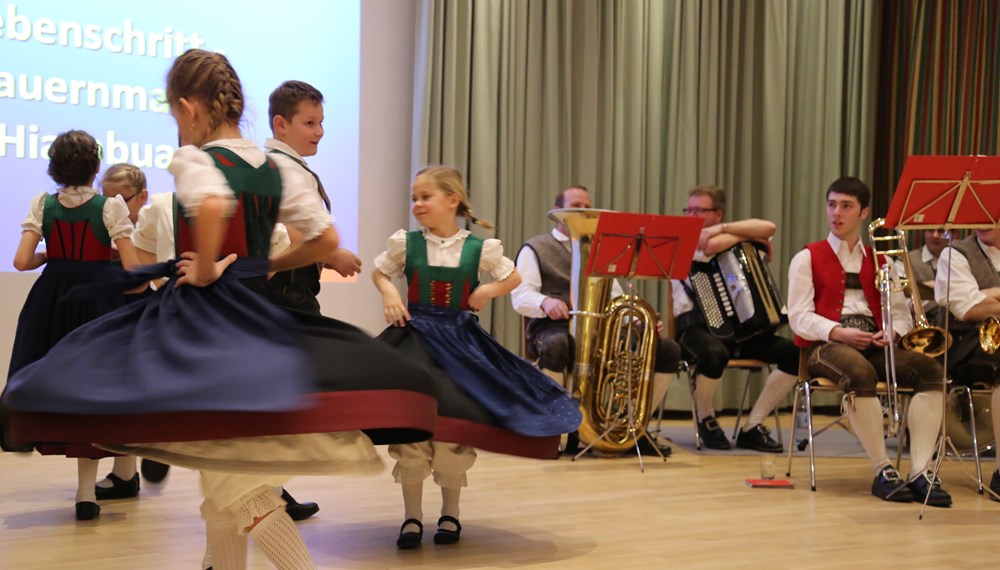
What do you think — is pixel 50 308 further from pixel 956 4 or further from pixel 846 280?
pixel 956 4

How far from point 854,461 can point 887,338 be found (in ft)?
4.19

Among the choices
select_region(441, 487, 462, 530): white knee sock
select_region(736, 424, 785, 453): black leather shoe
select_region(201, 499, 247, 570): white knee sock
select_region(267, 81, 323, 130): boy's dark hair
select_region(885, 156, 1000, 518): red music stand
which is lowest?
select_region(736, 424, 785, 453): black leather shoe

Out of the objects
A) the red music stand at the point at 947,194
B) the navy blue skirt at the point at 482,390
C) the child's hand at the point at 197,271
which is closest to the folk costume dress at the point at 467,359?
the navy blue skirt at the point at 482,390

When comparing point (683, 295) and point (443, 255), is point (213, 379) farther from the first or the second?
point (683, 295)

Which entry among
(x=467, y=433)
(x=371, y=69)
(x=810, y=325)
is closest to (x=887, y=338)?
(x=810, y=325)

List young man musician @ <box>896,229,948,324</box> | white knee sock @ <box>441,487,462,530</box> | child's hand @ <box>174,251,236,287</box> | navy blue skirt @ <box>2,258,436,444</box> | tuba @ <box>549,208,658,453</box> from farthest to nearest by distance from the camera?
young man musician @ <box>896,229,948,324</box>, tuba @ <box>549,208,658,453</box>, white knee sock @ <box>441,487,462,530</box>, child's hand @ <box>174,251,236,287</box>, navy blue skirt @ <box>2,258,436,444</box>

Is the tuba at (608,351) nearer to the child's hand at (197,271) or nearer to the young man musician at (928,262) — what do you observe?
the young man musician at (928,262)

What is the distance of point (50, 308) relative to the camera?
4008 millimetres

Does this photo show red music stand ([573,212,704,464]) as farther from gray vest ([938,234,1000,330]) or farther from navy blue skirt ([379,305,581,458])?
navy blue skirt ([379,305,581,458])

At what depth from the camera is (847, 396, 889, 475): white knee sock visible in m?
4.64

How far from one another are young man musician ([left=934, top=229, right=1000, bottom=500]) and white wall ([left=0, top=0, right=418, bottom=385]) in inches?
135

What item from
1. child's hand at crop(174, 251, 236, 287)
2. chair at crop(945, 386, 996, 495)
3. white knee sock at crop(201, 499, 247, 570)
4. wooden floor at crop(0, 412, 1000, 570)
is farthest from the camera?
chair at crop(945, 386, 996, 495)

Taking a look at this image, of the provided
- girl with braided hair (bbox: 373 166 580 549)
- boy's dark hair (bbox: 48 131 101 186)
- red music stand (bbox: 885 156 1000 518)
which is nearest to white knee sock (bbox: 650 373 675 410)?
red music stand (bbox: 885 156 1000 518)

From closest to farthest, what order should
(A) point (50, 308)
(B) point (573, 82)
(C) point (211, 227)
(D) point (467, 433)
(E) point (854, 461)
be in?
(C) point (211, 227) < (D) point (467, 433) < (A) point (50, 308) < (E) point (854, 461) < (B) point (573, 82)
